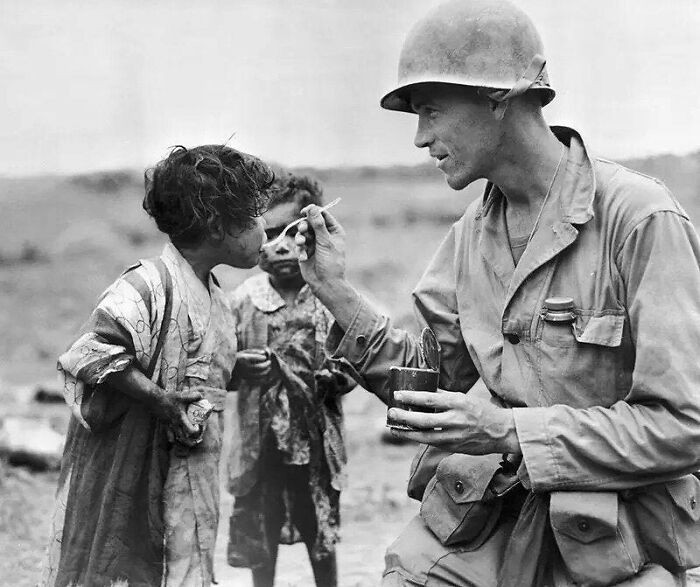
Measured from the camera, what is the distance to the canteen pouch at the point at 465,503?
10.0 ft

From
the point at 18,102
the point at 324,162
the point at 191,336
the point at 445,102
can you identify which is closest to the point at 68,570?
the point at 191,336

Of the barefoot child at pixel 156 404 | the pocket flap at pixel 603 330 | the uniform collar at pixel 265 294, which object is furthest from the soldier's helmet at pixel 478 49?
the uniform collar at pixel 265 294

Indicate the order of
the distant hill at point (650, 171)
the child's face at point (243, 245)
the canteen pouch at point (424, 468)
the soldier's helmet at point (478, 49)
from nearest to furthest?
the soldier's helmet at point (478, 49)
the canteen pouch at point (424, 468)
the child's face at point (243, 245)
the distant hill at point (650, 171)

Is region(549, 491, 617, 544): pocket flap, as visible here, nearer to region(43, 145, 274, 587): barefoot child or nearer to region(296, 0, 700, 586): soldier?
region(296, 0, 700, 586): soldier

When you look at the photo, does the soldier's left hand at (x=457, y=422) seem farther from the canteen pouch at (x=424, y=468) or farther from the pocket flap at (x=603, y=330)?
the canteen pouch at (x=424, y=468)

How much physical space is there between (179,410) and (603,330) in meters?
1.33

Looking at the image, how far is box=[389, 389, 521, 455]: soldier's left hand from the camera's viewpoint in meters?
2.80

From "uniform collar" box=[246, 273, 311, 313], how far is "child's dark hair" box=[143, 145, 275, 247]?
108cm

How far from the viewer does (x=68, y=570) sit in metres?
3.46

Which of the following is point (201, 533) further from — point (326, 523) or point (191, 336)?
point (326, 523)

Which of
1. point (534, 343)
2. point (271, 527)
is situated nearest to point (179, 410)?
point (534, 343)

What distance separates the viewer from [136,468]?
346cm

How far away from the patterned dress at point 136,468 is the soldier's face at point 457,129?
3.28ft

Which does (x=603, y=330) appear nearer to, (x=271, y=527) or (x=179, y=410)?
(x=179, y=410)
